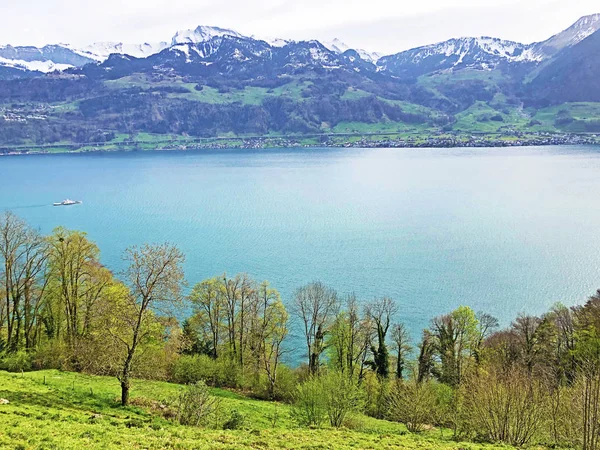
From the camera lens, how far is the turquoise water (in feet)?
237

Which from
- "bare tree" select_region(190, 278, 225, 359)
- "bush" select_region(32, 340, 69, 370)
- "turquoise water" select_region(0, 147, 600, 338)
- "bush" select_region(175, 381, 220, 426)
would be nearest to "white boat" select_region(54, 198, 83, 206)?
"turquoise water" select_region(0, 147, 600, 338)

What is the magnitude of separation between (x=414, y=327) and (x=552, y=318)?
16160mm

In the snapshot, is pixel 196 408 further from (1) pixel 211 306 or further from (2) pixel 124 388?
(1) pixel 211 306

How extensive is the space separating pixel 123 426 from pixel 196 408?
13.1 feet

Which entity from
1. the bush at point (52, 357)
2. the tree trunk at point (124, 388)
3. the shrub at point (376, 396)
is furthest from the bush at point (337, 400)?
the bush at point (52, 357)

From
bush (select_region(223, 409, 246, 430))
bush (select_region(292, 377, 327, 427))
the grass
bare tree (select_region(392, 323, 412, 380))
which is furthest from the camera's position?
bare tree (select_region(392, 323, 412, 380))

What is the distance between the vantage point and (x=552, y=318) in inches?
1873

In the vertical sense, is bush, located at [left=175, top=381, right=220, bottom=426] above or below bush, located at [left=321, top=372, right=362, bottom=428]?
above

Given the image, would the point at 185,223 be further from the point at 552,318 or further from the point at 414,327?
the point at 552,318

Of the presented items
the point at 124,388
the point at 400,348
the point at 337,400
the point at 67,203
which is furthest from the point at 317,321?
the point at 67,203

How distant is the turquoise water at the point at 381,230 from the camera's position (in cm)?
7212

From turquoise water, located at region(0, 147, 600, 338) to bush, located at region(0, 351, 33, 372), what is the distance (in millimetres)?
37672

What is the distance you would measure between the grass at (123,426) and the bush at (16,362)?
4.01 meters

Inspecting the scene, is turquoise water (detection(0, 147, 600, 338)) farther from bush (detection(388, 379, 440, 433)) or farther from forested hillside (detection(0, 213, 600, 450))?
bush (detection(388, 379, 440, 433))
